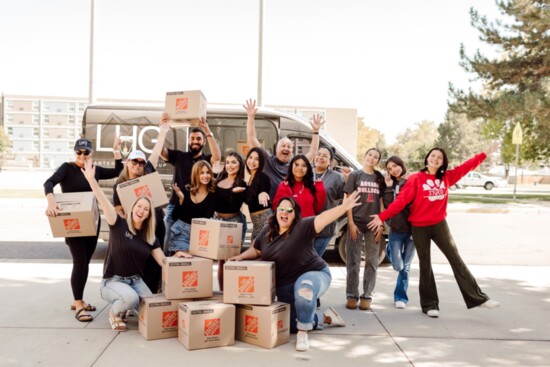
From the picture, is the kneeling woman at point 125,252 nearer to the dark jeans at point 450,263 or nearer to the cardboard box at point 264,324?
the cardboard box at point 264,324

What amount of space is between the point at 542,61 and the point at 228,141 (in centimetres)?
1984

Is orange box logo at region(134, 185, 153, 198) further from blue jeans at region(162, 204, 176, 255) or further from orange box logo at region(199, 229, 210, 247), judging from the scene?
orange box logo at region(199, 229, 210, 247)

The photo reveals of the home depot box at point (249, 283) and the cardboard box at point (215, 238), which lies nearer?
the home depot box at point (249, 283)

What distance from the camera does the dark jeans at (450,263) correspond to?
5469 mm

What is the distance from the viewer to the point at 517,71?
76.9 feet

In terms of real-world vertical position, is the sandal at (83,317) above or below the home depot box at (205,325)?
below

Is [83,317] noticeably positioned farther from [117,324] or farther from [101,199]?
[101,199]

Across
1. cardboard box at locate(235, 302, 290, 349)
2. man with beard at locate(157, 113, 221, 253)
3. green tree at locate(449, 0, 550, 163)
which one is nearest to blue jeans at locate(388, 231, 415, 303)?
cardboard box at locate(235, 302, 290, 349)

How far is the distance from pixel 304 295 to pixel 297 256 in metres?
0.39

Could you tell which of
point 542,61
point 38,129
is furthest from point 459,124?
point 38,129

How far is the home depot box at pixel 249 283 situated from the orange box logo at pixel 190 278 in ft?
1.15

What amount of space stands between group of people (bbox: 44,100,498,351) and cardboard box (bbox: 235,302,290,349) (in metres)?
0.14

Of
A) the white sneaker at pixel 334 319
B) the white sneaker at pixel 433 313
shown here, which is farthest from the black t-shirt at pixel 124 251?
the white sneaker at pixel 433 313

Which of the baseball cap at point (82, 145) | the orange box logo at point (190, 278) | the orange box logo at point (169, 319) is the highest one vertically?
the baseball cap at point (82, 145)
